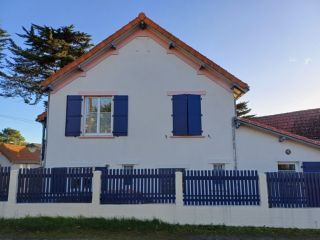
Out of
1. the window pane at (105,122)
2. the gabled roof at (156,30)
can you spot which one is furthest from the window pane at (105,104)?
the gabled roof at (156,30)

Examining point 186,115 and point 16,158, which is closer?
point 186,115

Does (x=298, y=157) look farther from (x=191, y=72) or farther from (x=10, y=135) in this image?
(x=10, y=135)

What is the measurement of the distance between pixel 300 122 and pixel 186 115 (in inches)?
421

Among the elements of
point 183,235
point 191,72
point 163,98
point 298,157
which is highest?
point 191,72

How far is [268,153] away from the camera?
13.4 meters

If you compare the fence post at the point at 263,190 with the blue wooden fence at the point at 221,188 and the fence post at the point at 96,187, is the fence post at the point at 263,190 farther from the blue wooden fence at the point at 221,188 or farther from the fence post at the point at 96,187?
the fence post at the point at 96,187

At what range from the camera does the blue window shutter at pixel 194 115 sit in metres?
13.6

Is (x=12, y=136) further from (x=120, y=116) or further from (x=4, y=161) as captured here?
(x=120, y=116)

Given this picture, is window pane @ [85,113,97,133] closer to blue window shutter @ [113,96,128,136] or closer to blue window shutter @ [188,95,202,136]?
blue window shutter @ [113,96,128,136]

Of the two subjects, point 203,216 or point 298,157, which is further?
point 298,157

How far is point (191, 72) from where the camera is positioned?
14.2 meters

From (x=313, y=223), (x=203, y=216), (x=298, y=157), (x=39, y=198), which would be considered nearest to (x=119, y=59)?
(x=39, y=198)

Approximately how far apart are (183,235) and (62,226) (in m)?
3.64

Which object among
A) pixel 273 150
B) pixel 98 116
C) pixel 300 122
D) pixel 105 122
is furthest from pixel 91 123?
pixel 300 122
